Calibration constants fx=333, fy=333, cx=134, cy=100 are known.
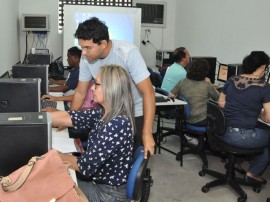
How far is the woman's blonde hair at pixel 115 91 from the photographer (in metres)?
1.60

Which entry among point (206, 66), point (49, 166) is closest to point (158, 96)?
point (206, 66)

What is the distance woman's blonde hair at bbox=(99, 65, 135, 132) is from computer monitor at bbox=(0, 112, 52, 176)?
409 mm

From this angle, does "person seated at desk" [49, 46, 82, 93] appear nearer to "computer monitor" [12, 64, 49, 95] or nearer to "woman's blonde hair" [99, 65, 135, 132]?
"computer monitor" [12, 64, 49, 95]

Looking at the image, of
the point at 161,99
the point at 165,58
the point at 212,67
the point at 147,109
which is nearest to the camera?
the point at 147,109

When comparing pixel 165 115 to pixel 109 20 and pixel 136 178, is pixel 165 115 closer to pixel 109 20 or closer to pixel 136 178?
pixel 109 20

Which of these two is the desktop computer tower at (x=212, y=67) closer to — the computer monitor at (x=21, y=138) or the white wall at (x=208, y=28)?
the white wall at (x=208, y=28)

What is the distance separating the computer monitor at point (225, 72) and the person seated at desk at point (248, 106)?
3.93ft

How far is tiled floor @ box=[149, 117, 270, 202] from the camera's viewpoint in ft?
9.52

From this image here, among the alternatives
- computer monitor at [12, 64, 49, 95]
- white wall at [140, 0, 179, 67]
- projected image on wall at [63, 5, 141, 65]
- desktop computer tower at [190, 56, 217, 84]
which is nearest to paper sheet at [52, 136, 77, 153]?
computer monitor at [12, 64, 49, 95]

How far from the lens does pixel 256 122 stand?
9.34ft

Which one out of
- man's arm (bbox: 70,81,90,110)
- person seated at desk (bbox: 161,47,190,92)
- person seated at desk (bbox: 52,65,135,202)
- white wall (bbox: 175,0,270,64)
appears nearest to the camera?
person seated at desk (bbox: 52,65,135,202)

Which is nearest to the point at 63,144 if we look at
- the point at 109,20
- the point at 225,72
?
the point at 225,72

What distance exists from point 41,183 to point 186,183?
89.5 inches

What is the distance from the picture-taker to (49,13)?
579 cm
